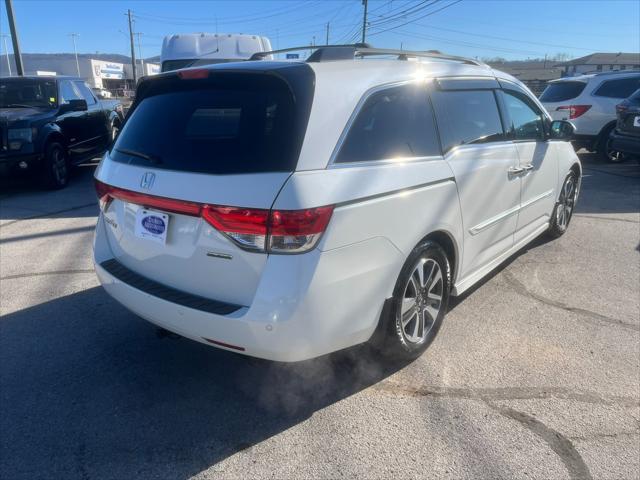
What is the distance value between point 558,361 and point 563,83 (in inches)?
391

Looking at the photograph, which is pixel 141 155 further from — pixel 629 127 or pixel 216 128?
pixel 629 127

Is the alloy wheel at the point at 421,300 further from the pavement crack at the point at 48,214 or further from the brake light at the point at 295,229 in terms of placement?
the pavement crack at the point at 48,214

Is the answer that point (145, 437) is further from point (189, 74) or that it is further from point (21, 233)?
point (21, 233)

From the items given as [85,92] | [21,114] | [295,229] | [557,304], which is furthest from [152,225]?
[85,92]

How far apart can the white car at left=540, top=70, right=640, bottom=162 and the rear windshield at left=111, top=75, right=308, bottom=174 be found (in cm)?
993

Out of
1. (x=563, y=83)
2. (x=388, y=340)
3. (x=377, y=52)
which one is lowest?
(x=388, y=340)

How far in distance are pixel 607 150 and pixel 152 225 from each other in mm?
11047

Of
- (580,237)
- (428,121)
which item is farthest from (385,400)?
(580,237)

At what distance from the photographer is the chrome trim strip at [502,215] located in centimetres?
361

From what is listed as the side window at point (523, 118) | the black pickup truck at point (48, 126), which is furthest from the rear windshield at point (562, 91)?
the black pickup truck at point (48, 126)

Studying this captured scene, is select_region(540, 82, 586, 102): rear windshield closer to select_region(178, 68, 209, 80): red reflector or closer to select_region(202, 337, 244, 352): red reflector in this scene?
select_region(178, 68, 209, 80): red reflector

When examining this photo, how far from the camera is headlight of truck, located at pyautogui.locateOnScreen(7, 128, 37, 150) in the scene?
754 centimetres

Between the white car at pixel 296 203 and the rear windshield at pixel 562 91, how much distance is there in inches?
350

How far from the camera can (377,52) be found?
310cm
